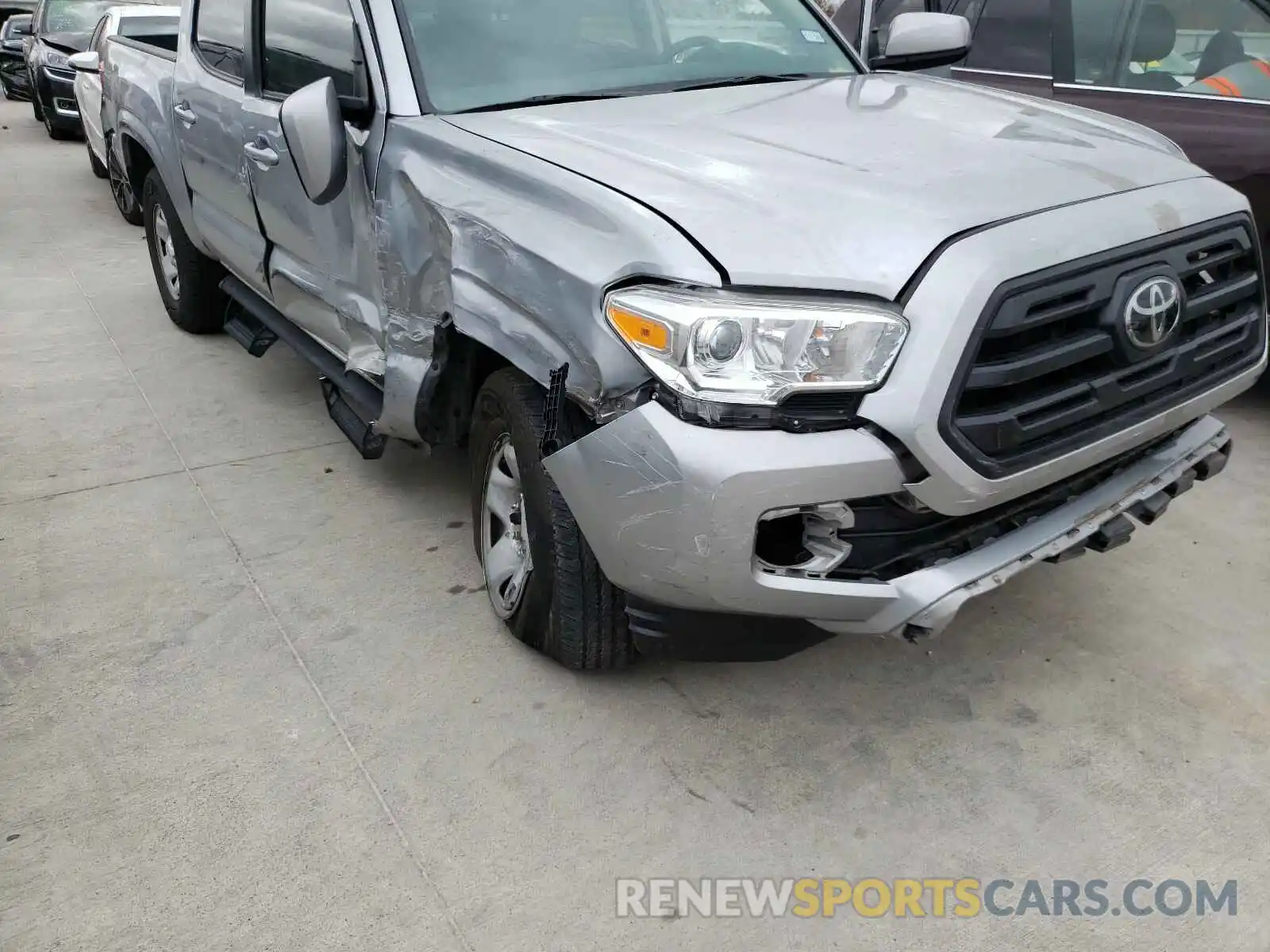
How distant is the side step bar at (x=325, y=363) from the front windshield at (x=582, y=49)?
0.99 m

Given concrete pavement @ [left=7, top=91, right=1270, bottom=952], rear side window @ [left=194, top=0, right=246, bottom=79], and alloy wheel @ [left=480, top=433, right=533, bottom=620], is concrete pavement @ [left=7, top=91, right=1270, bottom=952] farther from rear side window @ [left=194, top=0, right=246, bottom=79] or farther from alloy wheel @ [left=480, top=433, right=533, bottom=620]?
rear side window @ [left=194, top=0, right=246, bottom=79]

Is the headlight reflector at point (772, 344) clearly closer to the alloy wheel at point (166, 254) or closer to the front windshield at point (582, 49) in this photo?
the front windshield at point (582, 49)

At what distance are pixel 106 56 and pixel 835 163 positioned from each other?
529cm

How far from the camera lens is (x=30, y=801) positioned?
8.30 feet

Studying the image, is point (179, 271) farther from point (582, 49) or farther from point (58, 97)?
point (58, 97)

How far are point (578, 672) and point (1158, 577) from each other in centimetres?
182

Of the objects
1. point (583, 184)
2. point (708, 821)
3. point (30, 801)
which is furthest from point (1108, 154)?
point (30, 801)

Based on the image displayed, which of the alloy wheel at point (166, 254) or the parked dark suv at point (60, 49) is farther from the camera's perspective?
the parked dark suv at point (60, 49)

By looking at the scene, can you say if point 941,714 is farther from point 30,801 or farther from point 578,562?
point 30,801

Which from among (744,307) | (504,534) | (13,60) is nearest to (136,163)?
(504,534)

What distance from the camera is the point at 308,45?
353cm

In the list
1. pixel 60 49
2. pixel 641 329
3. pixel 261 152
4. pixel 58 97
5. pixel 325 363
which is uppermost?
pixel 641 329

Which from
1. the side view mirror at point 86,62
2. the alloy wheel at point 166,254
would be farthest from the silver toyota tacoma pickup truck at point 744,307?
the side view mirror at point 86,62

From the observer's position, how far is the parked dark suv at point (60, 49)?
1209 centimetres
